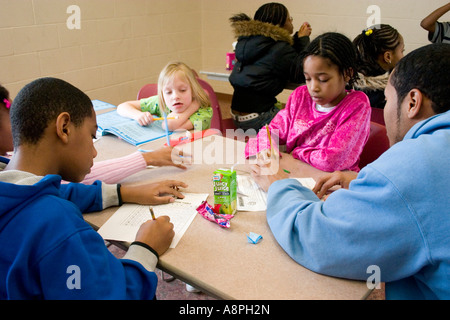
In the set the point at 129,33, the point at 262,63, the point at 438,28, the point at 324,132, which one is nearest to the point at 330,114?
the point at 324,132

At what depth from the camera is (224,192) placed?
1.17 metres

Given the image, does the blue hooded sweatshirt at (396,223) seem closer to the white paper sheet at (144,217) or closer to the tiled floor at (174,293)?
the white paper sheet at (144,217)

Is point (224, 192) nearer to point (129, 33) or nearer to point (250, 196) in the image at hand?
point (250, 196)

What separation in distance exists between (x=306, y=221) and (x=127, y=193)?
0.65m

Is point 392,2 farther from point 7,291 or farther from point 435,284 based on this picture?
point 7,291

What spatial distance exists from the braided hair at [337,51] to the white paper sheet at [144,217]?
87 centimetres

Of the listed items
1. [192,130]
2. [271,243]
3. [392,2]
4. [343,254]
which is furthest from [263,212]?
[392,2]

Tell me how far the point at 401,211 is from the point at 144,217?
2.52 ft

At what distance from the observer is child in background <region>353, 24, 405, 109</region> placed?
101 inches

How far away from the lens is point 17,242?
30.7 inches

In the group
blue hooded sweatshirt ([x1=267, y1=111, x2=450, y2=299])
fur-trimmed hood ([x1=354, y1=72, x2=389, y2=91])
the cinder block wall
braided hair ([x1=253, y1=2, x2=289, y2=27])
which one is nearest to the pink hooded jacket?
blue hooded sweatshirt ([x1=267, y1=111, x2=450, y2=299])

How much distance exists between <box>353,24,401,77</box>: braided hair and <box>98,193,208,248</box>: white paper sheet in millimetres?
1816

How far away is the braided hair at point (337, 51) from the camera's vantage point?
1.67 m

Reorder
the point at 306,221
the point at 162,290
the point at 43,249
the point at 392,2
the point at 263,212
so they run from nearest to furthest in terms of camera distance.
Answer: the point at 43,249, the point at 306,221, the point at 263,212, the point at 162,290, the point at 392,2
